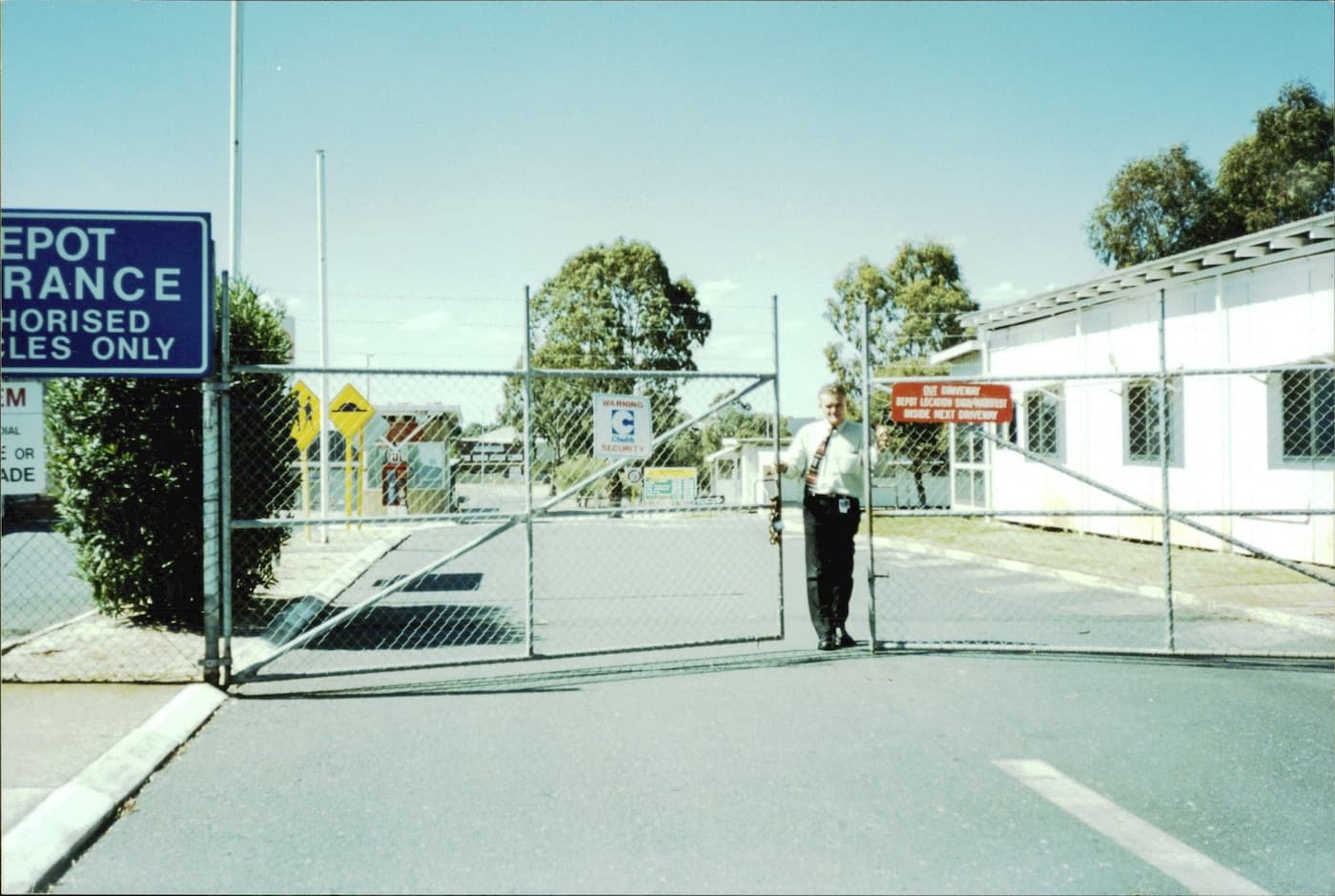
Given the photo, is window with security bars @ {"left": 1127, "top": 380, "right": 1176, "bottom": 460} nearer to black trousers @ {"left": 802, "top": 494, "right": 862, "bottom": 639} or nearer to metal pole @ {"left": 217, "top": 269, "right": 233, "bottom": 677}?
black trousers @ {"left": 802, "top": 494, "right": 862, "bottom": 639}

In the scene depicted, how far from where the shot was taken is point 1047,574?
1237 centimetres

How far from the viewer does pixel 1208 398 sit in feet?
47.2

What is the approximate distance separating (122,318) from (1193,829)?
19.1 feet

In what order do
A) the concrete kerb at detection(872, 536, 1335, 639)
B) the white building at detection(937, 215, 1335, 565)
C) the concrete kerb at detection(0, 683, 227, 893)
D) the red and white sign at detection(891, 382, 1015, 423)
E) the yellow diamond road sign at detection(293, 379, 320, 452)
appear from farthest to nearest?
the yellow diamond road sign at detection(293, 379, 320, 452)
the white building at detection(937, 215, 1335, 565)
the concrete kerb at detection(872, 536, 1335, 639)
the red and white sign at detection(891, 382, 1015, 423)
the concrete kerb at detection(0, 683, 227, 893)

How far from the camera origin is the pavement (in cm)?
382

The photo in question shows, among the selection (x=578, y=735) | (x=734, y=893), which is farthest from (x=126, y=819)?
(x=734, y=893)

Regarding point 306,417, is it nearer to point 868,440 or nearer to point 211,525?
point 211,525

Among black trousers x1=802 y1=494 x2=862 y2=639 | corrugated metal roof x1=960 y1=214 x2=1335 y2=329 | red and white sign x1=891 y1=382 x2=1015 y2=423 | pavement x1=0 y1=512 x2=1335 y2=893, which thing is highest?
corrugated metal roof x1=960 y1=214 x2=1335 y2=329

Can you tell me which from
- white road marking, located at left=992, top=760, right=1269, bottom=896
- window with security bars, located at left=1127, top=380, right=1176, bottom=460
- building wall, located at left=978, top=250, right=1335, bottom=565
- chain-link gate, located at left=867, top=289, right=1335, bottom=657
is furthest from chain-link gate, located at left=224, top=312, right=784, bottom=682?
window with security bars, located at left=1127, top=380, right=1176, bottom=460

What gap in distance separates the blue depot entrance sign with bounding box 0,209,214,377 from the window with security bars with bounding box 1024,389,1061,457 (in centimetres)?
1560

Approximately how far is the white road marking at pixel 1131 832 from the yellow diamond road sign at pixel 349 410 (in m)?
10.9

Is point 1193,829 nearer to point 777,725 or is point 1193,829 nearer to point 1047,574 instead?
point 777,725

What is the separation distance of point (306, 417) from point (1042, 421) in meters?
13.0

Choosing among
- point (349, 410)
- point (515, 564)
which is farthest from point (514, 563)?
point (349, 410)
